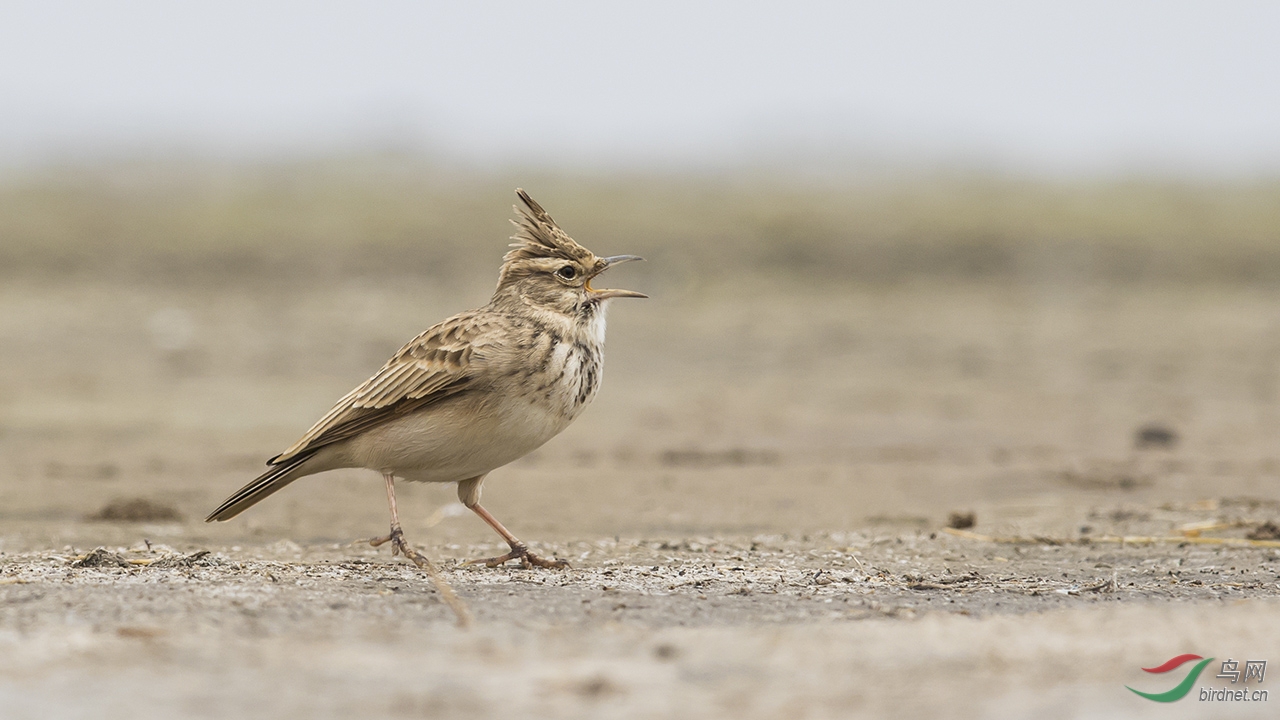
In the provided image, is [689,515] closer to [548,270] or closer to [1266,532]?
[548,270]

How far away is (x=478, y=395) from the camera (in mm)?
6777

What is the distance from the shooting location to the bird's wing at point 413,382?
6.85m

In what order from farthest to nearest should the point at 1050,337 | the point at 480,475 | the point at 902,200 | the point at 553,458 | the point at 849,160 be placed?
the point at 849,160, the point at 902,200, the point at 1050,337, the point at 553,458, the point at 480,475

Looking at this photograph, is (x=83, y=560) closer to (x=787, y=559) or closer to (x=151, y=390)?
(x=787, y=559)

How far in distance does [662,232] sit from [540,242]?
66.8 ft

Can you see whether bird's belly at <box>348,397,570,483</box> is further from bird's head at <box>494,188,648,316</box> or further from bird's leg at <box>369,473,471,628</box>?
bird's head at <box>494,188,648,316</box>

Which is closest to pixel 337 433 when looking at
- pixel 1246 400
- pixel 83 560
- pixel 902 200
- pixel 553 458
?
pixel 83 560

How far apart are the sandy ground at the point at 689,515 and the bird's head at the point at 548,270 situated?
4.74ft

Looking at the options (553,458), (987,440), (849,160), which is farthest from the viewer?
(849,160)

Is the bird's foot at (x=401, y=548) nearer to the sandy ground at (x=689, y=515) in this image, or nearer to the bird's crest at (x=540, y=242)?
the sandy ground at (x=689, y=515)

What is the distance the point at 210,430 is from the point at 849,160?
50491 mm

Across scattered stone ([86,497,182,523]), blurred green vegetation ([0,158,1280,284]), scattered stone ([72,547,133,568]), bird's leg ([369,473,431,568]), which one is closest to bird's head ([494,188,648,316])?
bird's leg ([369,473,431,568])

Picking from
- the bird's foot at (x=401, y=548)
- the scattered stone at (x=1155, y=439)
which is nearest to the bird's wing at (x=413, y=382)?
the bird's foot at (x=401, y=548)

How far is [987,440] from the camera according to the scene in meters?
14.2
